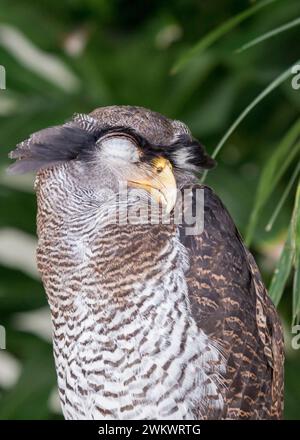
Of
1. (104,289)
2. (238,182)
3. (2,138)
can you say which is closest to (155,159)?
(104,289)

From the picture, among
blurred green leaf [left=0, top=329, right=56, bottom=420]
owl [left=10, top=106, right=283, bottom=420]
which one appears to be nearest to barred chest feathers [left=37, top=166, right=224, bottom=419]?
owl [left=10, top=106, right=283, bottom=420]

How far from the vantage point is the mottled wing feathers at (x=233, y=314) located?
133cm

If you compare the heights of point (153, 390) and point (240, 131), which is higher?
point (240, 131)

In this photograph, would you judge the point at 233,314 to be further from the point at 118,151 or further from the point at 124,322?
the point at 118,151

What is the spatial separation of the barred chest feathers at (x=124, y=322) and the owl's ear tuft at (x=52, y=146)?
4cm

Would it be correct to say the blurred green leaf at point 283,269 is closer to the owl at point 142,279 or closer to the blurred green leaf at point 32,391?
the owl at point 142,279

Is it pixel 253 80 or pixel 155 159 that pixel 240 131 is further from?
pixel 155 159

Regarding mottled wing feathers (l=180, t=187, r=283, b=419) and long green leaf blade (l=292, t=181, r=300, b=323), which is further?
mottled wing feathers (l=180, t=187, r=283, b=419)

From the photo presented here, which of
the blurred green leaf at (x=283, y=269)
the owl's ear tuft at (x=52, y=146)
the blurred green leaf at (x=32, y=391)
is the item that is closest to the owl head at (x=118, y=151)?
the owl's ear tuft at (x=52, y=146)

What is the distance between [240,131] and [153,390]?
1147 mm

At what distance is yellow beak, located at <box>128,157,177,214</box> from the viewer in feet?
4.16

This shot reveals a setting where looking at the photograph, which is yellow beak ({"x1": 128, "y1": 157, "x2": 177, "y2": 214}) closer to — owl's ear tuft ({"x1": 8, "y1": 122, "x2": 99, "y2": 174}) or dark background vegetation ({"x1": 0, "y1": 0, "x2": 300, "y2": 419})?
owl's ear tuft ({"x1": 8, "y1": 122, "x2": 99, "y2": 174})

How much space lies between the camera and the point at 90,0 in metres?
2.24
